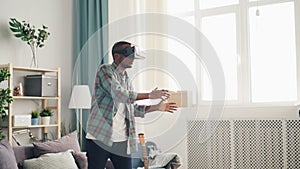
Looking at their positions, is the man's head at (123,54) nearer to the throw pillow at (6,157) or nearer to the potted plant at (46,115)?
the throw pillow at (6,157)

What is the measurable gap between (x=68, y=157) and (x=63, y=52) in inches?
64.5

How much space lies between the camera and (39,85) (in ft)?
12.5

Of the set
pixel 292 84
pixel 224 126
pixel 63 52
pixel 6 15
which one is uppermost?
pixel 6 15

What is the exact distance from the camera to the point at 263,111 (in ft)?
12.7

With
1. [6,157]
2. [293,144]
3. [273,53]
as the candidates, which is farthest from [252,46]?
[6,157]

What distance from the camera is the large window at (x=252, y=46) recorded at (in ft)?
12.9

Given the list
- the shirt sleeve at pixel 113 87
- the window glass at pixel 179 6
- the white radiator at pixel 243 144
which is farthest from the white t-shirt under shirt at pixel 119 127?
the window glass at pixel 179 6

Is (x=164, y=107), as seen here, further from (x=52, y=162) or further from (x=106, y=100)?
(x=52, y=162)

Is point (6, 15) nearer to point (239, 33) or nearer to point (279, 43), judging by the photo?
point (239, 33)

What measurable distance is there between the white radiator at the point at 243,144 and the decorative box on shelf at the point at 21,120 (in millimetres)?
1628

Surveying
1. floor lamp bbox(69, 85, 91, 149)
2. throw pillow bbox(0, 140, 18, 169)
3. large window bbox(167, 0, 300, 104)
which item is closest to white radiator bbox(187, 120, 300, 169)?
large window bbox(167, 0, 300, 104)

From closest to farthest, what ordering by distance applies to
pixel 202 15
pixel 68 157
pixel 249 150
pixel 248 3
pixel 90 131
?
1. pixel 90 131
2. pixel 68 157
3. pixel 249 150
4. pixel 248 3
5. pixel 202 15

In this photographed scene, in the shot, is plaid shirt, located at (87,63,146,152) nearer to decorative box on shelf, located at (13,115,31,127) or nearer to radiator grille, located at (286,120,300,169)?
decorative box on shelf, located at (13,115,31,127)

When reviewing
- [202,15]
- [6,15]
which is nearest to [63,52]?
[6,15]
